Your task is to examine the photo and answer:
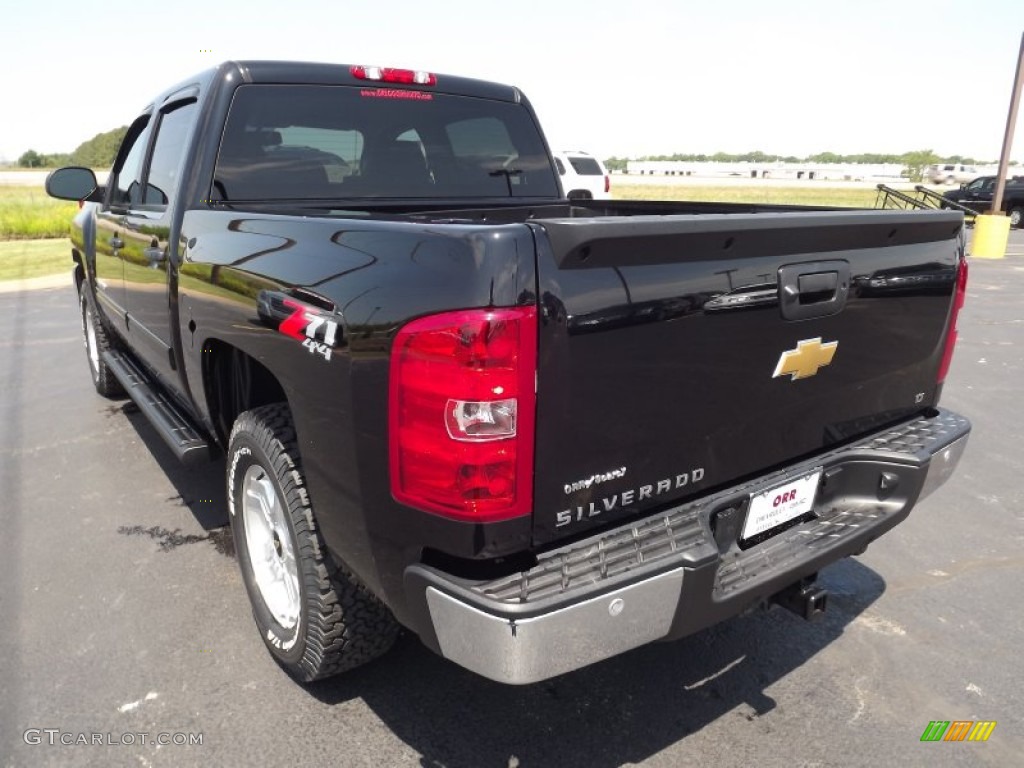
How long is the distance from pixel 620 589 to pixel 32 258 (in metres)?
16.7

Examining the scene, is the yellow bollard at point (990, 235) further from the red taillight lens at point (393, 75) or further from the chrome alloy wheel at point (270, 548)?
the chrome alloy wheel at point (270, 548)

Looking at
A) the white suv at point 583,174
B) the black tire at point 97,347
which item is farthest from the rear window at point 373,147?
the white suv at point 583,174

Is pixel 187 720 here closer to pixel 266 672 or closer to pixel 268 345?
pixel 266 672

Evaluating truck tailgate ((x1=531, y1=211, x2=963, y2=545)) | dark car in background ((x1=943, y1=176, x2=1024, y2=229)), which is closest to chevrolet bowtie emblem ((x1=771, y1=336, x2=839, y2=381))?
truck tailgate ((x1=531, y1=211, x2=963, y2=545))

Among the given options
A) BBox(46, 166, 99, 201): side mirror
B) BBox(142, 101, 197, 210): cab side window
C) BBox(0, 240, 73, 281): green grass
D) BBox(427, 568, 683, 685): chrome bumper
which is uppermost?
BBox(142, 101, 197, 210): cab side window

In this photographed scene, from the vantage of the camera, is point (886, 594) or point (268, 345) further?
point (886, 594)

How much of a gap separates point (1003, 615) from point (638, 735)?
1751 millimetres

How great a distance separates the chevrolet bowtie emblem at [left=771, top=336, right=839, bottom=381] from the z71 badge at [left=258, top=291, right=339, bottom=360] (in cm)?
125

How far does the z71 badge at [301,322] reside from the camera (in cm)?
198

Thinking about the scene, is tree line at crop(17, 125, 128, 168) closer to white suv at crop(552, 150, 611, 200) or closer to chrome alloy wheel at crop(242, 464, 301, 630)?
white suv at crop(552, 150, 611, 200)

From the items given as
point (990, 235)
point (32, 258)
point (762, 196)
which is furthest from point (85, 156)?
point (990, 235)

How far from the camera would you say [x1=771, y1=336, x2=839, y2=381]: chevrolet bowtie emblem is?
7.33 feet

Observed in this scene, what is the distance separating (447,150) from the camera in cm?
386

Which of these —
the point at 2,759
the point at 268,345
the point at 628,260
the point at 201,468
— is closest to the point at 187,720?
the point at 2,759
